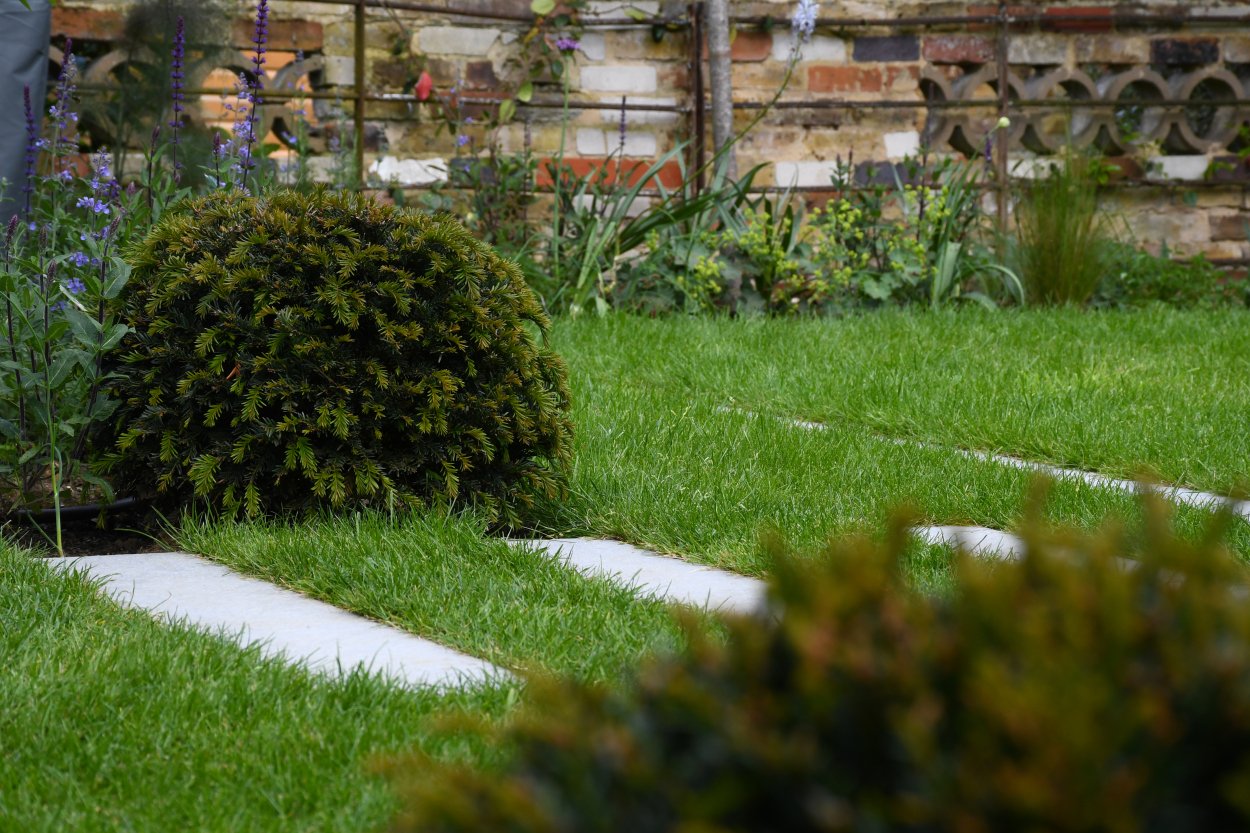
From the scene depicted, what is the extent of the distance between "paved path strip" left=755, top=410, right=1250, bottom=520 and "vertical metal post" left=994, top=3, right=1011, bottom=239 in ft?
13.9

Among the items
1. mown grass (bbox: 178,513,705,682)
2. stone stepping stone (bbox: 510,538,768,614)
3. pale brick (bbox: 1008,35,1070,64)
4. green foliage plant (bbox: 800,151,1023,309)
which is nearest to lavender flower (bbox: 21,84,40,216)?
mown grass (bbox: 178,513,705,682)

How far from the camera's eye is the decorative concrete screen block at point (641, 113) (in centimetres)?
735

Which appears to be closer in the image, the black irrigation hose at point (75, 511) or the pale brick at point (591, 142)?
the black irrigation hose at point (75, 511)

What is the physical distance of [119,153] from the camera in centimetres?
585

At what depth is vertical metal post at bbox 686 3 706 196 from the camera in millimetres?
7277

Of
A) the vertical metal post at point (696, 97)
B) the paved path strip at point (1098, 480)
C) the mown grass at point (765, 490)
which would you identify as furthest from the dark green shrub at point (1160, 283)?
the mown grass at point (765, 490)

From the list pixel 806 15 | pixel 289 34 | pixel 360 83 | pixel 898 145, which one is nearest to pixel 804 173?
pixel 898 145

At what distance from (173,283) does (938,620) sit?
226cm

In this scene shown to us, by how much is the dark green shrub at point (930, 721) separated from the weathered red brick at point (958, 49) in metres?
7.29

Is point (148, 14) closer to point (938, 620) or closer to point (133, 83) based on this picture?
point (133, 83)

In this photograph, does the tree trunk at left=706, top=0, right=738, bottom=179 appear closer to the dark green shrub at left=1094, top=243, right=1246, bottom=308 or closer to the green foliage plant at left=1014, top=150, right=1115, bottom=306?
the green foliage plant at left=1014, top=150, right=1115, bottom=306

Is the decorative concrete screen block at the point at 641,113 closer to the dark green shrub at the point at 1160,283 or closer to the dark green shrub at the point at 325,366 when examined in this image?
the dark green shrub at the point at 1160,283

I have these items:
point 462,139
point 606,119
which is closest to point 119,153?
point 462,139

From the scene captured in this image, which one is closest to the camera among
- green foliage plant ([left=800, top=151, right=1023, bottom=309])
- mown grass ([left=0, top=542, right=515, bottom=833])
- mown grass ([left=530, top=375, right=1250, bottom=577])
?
mown grass ([left=0, top=542, right=515, bottom=833])
